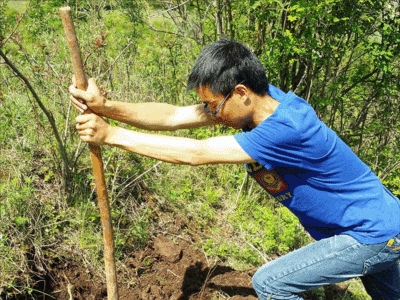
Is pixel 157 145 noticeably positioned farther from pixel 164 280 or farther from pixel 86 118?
pixel 164 280

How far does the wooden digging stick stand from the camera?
1688mm

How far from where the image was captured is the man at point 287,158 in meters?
1.80

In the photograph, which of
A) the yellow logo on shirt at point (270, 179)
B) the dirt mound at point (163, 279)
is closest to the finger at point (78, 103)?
the yellow logo on shirt at point (270, 179)

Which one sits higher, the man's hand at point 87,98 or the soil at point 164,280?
the man's hand at point 87,98

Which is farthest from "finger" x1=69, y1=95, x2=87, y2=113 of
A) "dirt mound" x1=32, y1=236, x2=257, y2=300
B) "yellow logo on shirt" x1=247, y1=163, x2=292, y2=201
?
"dirt mound" x1=32, y1=236, x2=257, y2=300

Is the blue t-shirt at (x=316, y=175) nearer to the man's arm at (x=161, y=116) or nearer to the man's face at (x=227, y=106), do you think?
the man's face at (x=227, y=106)

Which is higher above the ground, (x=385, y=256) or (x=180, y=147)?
(x=180, y=147)

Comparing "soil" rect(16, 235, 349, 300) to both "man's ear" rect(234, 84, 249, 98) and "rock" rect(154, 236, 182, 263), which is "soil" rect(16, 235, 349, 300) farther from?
"man's ear" rect(234, 84, 249, 98)

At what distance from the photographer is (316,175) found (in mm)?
1909

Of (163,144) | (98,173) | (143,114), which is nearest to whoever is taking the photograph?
(163,144)

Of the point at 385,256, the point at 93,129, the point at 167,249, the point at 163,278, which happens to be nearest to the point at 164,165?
the point at 167,249

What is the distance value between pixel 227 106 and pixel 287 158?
0.40 meters

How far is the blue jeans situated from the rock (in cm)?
113

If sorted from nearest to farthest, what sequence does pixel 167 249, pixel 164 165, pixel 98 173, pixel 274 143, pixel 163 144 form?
pixel 274 143, pixel 163 144, pixel 98 173, pixel 167 249, pixel 164 165
